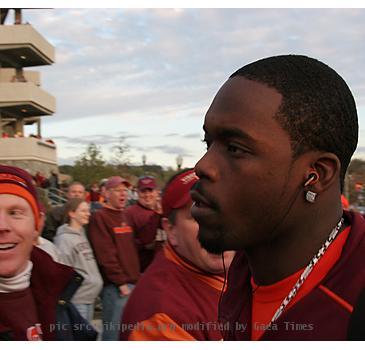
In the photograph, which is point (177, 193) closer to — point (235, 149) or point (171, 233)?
point (171, 233)

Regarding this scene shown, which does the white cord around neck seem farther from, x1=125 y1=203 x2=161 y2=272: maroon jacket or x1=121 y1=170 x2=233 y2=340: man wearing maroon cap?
x1=125 y1=203 x2=161 y2=272: maroon jacket

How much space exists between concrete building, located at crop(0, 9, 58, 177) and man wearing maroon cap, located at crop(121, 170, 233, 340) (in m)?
28.7

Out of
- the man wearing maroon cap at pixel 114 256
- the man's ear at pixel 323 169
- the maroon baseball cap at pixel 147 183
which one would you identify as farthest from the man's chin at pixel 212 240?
the maroon baseball cap at pixel 147 183

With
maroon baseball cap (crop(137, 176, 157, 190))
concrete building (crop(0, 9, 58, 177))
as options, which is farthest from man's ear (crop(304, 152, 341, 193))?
concrete building (crop(0, 9, 58, 177))

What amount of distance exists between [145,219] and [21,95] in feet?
95.0

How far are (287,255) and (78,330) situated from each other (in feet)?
5.43

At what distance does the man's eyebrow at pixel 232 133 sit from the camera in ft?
3.76

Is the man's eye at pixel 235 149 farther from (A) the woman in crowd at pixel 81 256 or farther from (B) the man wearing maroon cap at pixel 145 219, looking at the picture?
(B) the man wearing maroon cap at pixel 145 219

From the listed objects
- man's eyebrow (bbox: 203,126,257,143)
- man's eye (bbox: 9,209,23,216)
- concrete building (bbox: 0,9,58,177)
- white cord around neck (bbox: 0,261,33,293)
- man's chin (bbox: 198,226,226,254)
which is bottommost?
concrete building (bbox: 0,9,58,177)

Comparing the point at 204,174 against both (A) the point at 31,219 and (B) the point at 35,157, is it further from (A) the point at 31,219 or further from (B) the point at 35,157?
(B) the point at 35,157

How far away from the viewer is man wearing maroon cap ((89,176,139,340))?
17.2ft

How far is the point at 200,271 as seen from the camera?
7.84ft

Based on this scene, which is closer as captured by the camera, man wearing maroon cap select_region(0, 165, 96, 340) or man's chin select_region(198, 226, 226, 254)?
man's chin select_region(198, 226, 226, 254)

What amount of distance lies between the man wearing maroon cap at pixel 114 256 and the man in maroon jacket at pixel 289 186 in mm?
4086
